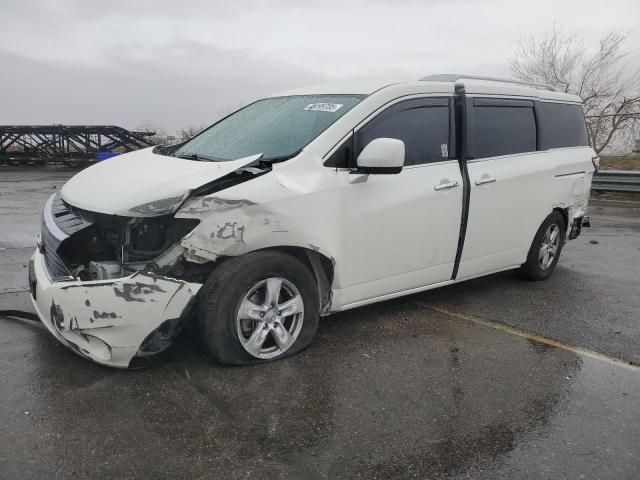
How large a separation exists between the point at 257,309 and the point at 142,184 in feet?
3.26

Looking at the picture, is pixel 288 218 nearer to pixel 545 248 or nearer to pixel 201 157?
pixel 201 157

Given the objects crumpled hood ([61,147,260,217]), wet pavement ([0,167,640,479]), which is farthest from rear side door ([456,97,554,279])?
crumpled hood ([61,147,260,217])

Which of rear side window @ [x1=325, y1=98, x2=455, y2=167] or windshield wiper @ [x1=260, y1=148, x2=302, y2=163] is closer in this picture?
windshield wiper @ [x1=260, y1=148, x2=302, y2=163]

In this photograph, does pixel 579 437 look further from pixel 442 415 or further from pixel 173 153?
pixel 173 153

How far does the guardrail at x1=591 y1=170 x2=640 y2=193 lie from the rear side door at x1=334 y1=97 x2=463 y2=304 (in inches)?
427

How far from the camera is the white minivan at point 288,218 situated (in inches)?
118

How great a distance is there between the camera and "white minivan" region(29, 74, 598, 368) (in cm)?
300

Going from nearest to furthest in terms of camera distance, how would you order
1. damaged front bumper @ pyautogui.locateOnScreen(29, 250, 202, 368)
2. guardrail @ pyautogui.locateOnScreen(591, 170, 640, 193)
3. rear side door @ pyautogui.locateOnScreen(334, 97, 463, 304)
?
1. damaged front bumper @ pyautogui.locateOnScreen(29, 250, 202, 368)
2. rear side door @ pyautogui.locateOnScreen(334, 97, 463, 304)
3. guardrail @ pyautogui.locateOnScreen(591, 170, 640, 193)

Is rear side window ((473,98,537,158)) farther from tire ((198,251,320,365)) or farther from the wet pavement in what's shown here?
tire ((198,251,320,365))

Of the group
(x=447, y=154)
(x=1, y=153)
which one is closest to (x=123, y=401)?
(x=447, y=154)

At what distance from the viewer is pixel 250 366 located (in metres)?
3.34

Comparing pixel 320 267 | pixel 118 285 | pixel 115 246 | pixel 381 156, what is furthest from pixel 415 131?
pixel 118 285

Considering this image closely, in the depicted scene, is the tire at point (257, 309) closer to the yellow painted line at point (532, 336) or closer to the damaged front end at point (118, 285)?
the damaged front end at point (118, 285)

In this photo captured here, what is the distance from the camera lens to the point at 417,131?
13.1 ft
